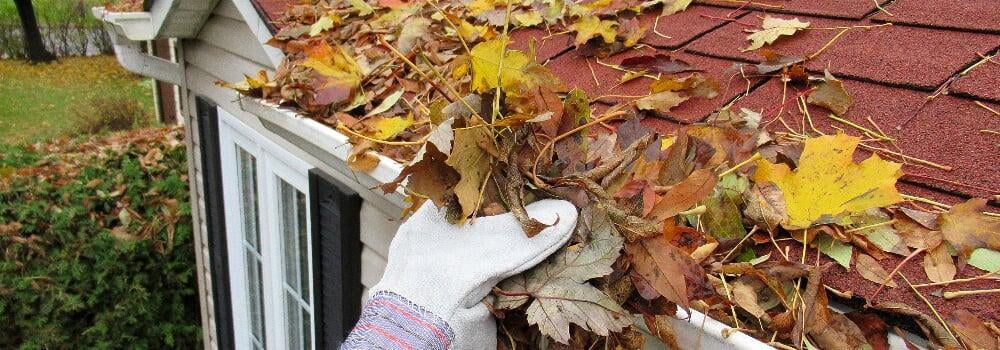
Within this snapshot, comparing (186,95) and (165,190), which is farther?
(165,190)

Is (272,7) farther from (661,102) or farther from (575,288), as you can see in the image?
(575,288)

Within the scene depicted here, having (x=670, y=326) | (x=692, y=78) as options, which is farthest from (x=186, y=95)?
(x=670, y=326)

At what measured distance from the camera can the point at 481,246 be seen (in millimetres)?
1043

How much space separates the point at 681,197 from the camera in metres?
1.02

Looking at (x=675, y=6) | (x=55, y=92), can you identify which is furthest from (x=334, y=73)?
(x=55, y=92)

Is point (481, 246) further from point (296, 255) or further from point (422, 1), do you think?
point (296, 255)

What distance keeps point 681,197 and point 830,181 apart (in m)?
0.29

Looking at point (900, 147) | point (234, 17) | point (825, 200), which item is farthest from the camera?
point (234, 17)

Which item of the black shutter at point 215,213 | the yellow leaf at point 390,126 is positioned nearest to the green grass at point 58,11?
the black shutter at point 215,213

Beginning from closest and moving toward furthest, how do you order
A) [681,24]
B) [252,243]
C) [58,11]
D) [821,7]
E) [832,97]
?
[832,97]
[821,7]
[681,24]
[252,243]
[58,11]

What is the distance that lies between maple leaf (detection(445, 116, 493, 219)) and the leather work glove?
4 cm

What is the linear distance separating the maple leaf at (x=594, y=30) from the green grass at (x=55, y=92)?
48.0 ft

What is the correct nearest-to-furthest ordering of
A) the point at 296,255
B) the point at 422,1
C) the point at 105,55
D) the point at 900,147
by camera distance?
1. the point at 900,147
2. the point at 422,1
3. the point at 296,255
4. the point at 105,55

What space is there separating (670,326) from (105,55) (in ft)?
76.0
